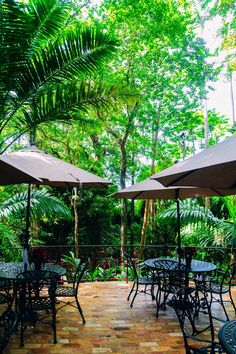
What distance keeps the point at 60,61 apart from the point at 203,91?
6.69 m

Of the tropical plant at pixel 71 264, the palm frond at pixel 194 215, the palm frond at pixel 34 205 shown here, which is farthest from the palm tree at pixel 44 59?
the palm frond at pixel 194 215

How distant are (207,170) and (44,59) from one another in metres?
3.39

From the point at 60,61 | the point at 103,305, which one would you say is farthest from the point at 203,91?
the point at 103,305

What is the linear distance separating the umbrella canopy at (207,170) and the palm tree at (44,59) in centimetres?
279

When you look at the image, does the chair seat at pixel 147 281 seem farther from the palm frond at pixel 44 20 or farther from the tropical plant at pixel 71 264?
the palm frond at pixel 44 20

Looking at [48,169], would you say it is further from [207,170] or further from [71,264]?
[71,264]

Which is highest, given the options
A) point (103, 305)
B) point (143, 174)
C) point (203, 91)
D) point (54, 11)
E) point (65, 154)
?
point (203, 91)

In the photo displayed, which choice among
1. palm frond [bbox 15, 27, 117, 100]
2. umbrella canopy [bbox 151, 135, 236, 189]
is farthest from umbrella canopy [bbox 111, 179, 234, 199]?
palm frond [bbox 15, 27, 117, 100]

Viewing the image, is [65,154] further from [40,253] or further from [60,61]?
[40,253]

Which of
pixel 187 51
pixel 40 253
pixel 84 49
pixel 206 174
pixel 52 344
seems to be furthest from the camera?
pixel 187 51

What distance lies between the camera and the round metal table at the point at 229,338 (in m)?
1.82

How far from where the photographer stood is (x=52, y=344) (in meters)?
3.30

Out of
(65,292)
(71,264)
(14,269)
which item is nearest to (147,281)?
(65,292)

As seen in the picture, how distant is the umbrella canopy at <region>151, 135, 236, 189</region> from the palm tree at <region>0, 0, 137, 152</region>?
2.79 meters
